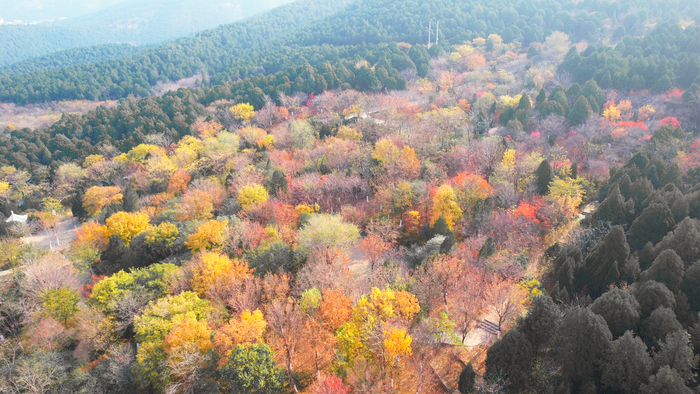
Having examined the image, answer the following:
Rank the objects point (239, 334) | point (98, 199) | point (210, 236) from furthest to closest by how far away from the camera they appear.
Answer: point (98, 199) → point (210, 236) → point (239, 334)

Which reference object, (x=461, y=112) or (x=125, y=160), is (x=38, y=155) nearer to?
(x=125, y=160)

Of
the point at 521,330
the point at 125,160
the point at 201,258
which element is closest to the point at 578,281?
the point at 521,330

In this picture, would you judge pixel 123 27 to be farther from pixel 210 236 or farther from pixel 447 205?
pixel 447 205

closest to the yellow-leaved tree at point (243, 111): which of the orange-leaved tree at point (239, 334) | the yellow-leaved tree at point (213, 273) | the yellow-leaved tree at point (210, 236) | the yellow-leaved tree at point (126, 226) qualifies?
the yellow-leaved tree at point (126, 226)

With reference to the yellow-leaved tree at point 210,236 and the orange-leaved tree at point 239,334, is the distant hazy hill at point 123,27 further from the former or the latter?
the orange-leaved tree at point 239,334

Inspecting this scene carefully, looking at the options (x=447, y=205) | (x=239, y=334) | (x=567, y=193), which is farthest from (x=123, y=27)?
(x=567, y=193)

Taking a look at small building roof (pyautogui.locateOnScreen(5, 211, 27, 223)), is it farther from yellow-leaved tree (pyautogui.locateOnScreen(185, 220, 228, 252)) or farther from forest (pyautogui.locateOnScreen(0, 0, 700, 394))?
yellow-leaved tree (pyautogui.locateOnScreen(185, 220, 228, 252))
